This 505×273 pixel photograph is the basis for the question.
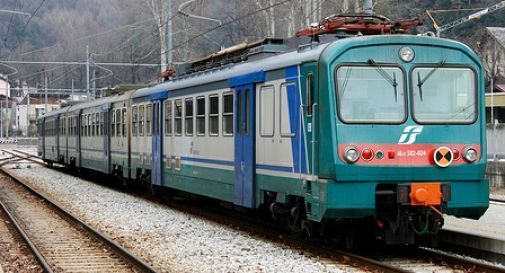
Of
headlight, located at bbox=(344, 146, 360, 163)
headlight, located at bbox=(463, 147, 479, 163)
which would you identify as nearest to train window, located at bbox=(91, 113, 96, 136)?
headlight, located at bbox=(344, 146, 360, 163)

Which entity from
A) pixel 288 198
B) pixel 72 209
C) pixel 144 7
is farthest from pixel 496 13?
pixel 288 198

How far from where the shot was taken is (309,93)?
11.3 meters

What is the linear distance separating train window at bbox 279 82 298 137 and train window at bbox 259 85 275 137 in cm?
32

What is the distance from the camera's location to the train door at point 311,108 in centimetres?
1113

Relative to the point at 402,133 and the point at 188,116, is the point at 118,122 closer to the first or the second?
the point at 188,116

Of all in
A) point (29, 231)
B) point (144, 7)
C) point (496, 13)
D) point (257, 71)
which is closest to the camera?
point (257, 71)

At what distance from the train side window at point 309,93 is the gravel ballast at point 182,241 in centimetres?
197

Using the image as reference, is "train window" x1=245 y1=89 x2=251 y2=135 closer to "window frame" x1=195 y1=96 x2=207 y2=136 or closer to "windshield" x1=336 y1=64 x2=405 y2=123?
"window frame" x1=195 y1=96 x2=207 y2=136

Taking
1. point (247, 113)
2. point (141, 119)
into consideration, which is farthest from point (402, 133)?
point (141, 119)

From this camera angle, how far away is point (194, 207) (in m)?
19.0

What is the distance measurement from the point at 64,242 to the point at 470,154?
6410mm

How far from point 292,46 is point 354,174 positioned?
3.36 metres

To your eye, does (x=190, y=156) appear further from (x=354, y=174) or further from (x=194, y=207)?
(x=354, y=174)

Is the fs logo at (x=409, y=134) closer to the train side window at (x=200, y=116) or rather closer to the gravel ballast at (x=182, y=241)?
the gravel ballast at (x=182, y=241)
